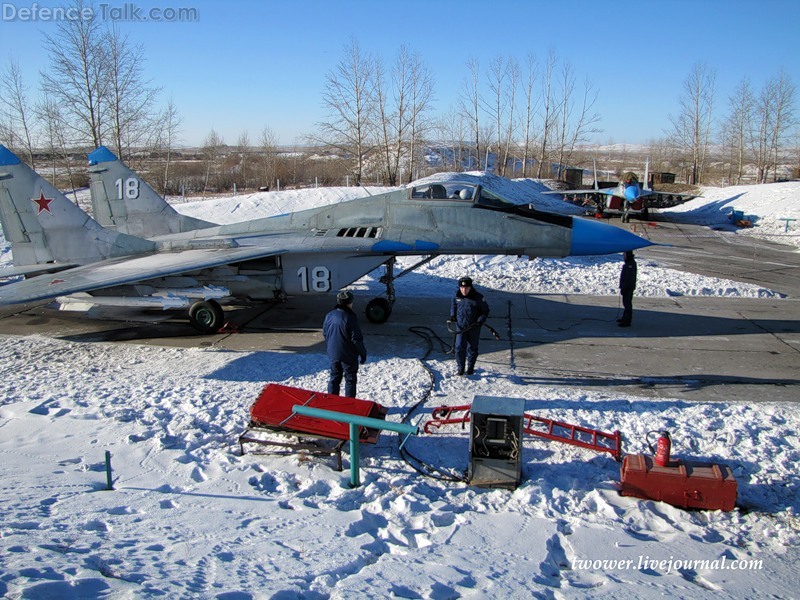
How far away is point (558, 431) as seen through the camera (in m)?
7.00

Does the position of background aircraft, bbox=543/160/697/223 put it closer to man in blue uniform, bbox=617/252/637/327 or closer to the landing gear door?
man in blue uniform, bbox=617/252/637/327

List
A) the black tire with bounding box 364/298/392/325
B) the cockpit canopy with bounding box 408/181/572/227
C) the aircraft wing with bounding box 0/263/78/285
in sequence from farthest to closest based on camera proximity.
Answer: the aircraft wing with bounding box 0/263/78/285 → the black tire with bounding box 364/298/392/325 → the cockpit canopy with bounding box 408/181/572/227

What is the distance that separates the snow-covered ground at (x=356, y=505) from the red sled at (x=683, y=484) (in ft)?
0.36

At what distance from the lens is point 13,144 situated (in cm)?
3447

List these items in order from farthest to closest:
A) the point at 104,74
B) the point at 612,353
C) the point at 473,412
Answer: the point at 104,74
the point at 612,353
the point at 473,412

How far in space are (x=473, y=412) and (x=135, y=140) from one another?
3056 centimetres

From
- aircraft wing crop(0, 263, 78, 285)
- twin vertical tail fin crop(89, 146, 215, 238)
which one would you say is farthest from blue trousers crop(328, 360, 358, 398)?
twin vertical tail fin crop(89, 146, 215, 238)

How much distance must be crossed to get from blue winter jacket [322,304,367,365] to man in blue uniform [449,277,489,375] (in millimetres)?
1983

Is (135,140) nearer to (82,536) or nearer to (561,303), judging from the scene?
(561,303)

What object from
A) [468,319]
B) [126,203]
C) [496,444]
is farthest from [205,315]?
[496,444]

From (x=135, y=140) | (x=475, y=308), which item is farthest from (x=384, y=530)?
(x=135, y=140)

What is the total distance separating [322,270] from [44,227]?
6.38 meters

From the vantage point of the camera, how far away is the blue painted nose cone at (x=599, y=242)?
11.5 m

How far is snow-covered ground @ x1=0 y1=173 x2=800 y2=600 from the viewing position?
164 inches
